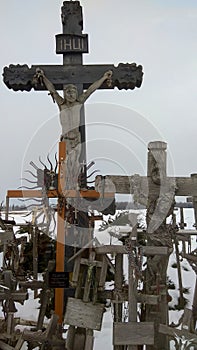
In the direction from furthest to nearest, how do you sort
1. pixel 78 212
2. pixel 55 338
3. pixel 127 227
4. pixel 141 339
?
pixel 127 227 < pixel 78 212 < pixel 55 338 < pixel 141 339

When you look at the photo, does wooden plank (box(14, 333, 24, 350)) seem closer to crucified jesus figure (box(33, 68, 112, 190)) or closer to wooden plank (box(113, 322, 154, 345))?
wooden plank (box(113, 322, 154, 345))

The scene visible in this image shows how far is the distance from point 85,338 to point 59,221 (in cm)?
143

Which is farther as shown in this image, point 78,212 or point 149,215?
point 78,212

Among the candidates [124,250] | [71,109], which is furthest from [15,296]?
[71,109]

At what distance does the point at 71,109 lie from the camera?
4785 millimetres

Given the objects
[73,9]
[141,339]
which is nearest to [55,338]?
[141,339]

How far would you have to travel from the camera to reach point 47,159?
15.0 feet

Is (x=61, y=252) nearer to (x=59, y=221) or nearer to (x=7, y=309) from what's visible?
(x=59, y=221)

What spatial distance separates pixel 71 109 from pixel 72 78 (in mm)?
488

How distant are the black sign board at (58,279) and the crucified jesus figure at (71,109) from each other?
1.01 meters

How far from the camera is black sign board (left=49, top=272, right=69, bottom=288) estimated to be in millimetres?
4188

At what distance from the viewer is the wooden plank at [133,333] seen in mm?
2885

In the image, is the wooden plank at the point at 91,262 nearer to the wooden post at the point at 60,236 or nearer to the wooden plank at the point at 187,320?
the wooden plank at the point at 187,320

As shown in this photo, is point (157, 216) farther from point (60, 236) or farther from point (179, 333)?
point (60, 236)
